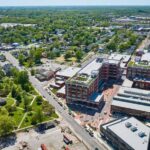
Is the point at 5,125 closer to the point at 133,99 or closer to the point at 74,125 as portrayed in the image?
the point at 74,125

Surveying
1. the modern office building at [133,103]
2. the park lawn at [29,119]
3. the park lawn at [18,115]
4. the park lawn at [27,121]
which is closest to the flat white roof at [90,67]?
the modern office building at [133,103]

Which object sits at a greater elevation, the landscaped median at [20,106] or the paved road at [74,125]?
the landscaped median at [20,106]

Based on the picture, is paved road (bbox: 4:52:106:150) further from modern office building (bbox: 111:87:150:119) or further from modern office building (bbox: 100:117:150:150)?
modern office building (bbox: 111:87:150:119)

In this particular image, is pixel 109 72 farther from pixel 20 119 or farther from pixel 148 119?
pixel 20 119

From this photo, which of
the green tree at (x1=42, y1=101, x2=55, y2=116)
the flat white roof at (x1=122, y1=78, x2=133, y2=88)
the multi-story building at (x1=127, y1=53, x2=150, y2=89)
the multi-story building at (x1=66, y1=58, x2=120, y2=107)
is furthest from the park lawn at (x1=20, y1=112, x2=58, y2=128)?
the multi-story building at (x1=127, y1=53, x2=150, y2=89)

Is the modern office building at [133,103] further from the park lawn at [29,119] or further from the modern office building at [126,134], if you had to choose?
the park lawn at [29,119]
